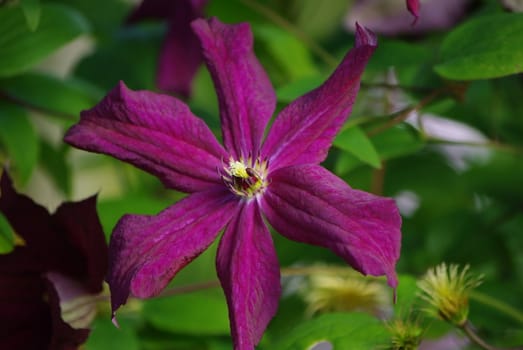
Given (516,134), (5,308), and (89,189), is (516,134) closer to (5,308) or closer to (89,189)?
(5,308)

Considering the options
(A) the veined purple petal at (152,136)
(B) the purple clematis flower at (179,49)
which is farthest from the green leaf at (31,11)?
(B) the purple clematis flower at (179,49)

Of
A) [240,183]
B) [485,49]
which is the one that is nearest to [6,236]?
[240,183]

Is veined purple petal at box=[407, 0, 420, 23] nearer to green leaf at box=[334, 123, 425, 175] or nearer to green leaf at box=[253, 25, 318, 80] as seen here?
green leaf at box=[334, 123, 425, 175]

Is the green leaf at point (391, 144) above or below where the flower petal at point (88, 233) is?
above

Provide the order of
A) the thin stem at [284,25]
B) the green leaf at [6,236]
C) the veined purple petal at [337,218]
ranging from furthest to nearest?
the thin stem at [284,25]
the green leaf at [6,236]
the veined purple petal at [337,218]

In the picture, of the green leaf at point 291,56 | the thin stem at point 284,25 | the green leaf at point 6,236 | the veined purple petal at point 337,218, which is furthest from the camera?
the green leaf at point 291,56

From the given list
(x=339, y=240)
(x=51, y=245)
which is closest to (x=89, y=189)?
(x=51, y=245)

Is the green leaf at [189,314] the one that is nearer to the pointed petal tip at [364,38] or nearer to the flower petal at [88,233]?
the flower petal at [88,233]

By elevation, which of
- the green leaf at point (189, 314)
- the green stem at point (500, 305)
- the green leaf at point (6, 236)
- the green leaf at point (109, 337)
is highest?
the green leaf at point (6, 236)
